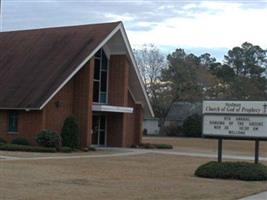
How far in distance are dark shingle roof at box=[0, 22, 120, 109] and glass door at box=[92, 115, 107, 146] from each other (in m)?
5.84

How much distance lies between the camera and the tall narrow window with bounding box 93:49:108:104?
40.9 m

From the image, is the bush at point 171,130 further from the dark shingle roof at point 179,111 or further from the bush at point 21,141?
the bush at point 21,141

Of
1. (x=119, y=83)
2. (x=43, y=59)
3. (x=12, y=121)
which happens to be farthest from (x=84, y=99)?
(x=12, y=121)

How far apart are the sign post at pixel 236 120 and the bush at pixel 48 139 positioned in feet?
44.8

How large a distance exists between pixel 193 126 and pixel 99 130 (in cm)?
4115

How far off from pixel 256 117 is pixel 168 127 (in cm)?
6630

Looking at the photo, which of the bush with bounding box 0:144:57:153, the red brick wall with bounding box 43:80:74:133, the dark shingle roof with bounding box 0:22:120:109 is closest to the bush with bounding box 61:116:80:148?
the red brick wall with bounding box 43:80:74:133

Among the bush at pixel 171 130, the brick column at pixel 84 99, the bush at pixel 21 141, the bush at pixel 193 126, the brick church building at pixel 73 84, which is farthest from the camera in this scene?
the bush at pixel 171 130

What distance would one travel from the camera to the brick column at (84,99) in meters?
37.7

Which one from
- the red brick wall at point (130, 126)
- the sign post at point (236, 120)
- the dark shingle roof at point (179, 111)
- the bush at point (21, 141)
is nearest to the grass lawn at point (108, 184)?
the sign post at point (236, 120)

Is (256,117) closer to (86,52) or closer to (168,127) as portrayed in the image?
(86,52)

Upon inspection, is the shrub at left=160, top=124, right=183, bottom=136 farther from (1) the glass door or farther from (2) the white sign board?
(2) the white sign board

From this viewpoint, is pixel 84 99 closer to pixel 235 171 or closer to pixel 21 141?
pixel 21 141

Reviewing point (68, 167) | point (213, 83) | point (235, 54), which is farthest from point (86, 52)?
point (235, 54)
